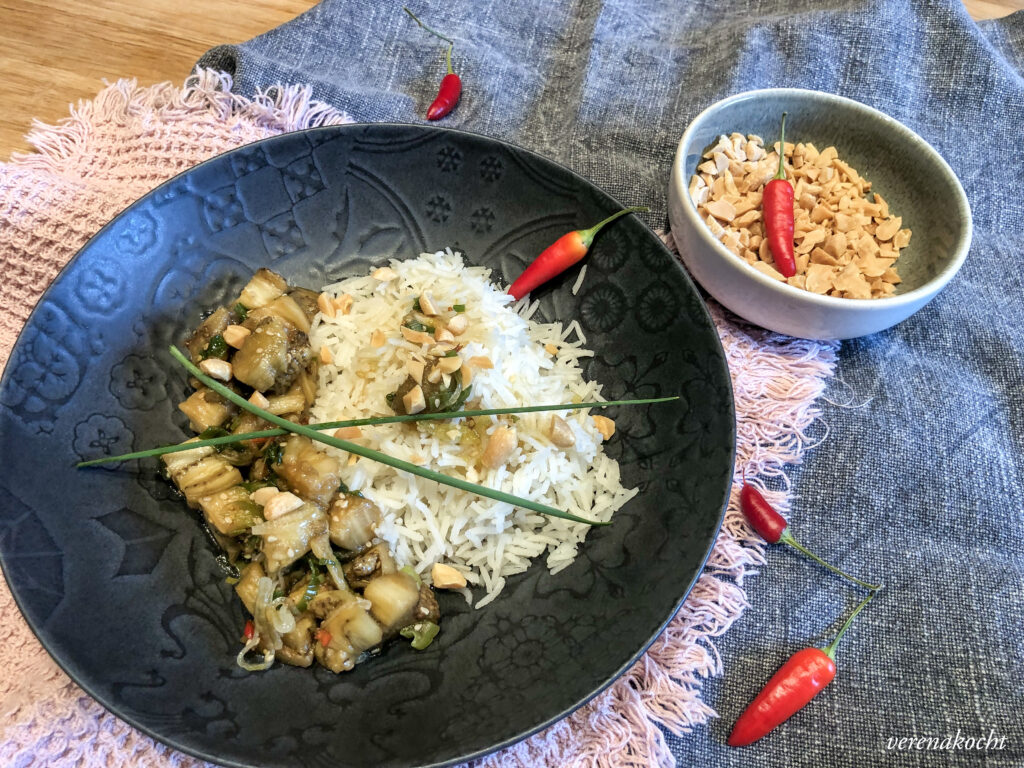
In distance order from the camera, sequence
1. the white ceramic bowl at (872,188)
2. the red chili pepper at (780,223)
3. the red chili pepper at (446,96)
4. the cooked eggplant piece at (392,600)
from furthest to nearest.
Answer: the red chili pepper at (446,96), the red chili pepper at (780,223), the white ceramic bowl at (872,188), the cooked eggplant piece at (392,600)

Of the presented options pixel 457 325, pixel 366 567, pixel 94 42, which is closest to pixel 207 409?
pixel 366 567

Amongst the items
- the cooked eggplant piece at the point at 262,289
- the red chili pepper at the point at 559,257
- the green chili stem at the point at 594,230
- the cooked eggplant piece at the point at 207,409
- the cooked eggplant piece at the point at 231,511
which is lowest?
the cooked eggplant piece at the point at 231,511

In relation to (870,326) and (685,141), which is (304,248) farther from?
(870,326)

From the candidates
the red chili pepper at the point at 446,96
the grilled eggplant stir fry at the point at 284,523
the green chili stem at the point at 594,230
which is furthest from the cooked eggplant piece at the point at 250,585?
the red chili pepper at the point at 446,96

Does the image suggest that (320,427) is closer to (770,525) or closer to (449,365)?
(449,365)

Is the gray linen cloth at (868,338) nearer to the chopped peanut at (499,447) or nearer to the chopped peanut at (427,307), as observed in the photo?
the chopped peanut at (499,447)

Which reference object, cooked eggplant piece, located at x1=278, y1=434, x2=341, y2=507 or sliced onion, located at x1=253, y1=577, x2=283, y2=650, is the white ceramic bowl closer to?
cooked eggplant piece, located at x1=278, y1=434, x2=341, y2=507
